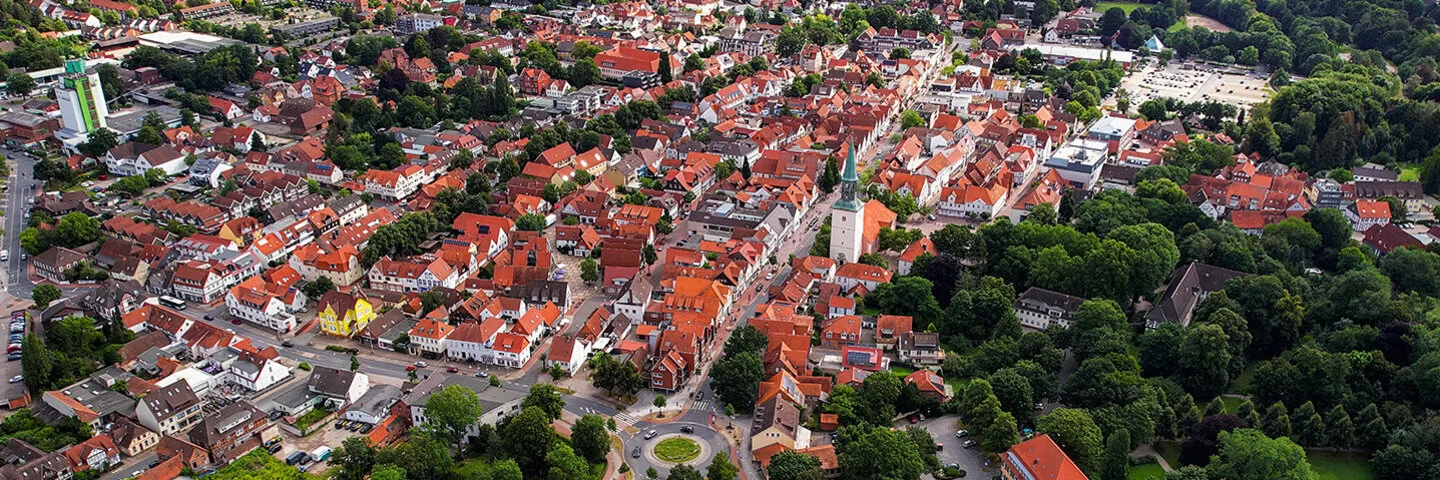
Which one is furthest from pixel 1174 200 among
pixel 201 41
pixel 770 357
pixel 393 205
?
pixel 201 41

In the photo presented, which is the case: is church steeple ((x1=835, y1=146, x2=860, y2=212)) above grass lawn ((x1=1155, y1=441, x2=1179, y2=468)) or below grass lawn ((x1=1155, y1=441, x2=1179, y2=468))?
above

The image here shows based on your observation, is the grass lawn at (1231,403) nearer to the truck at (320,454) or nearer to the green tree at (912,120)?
the truck at (320,454)

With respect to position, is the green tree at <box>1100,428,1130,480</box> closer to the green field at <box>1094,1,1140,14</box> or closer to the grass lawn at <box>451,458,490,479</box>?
the grass lawn at <box>451,458,490,479</box>

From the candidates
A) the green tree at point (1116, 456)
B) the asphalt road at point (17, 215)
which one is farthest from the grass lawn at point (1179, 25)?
the asphalt road at point (17, 215)

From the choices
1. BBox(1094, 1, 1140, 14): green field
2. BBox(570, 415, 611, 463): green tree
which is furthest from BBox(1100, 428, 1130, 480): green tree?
BBox(1094, 1, 1140, 14): green field

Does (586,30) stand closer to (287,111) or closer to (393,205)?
(287,111)
